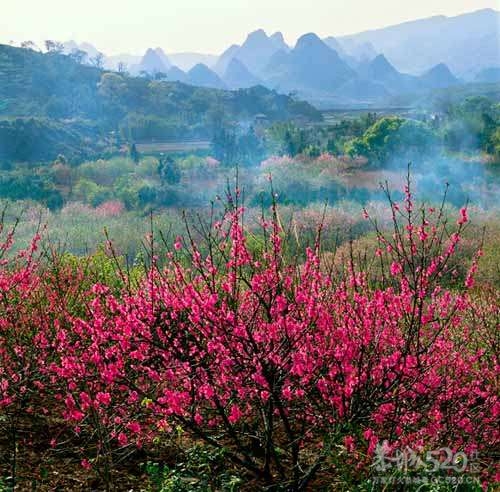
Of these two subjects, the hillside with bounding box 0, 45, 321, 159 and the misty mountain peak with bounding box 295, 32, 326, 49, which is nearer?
the hillside with bounding box 0, 45, 321, 159

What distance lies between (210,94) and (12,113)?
2137cm

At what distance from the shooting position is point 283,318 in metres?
3.48

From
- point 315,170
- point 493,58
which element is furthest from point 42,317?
point 493,58

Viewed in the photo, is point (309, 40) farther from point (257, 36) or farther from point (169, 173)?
point (169, 173)

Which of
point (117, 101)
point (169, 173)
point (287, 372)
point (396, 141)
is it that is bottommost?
point (169, 173)

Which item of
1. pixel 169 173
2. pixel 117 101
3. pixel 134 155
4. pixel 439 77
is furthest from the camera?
pixel 439 77

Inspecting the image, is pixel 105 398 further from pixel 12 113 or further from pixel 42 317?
pixel 12 113

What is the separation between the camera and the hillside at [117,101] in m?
56.6

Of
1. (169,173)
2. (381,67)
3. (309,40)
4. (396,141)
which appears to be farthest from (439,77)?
(169,173)

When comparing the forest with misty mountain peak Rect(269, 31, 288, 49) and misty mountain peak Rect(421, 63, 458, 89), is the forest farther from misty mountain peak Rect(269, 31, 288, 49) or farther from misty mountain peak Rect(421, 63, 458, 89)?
A: misty mountain peak Rect(269, 31, 288, 49)

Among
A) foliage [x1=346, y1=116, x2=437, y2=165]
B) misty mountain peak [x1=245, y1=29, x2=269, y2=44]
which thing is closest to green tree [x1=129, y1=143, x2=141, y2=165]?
foliage [x1=346, y1=116, x2=437, y2=165]

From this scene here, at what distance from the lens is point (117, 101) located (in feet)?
206

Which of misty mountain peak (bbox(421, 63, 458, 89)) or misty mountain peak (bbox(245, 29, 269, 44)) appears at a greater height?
misty mountain peak (bbox(245, 29, 269, 44))

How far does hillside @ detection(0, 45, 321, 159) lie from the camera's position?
186 ft
